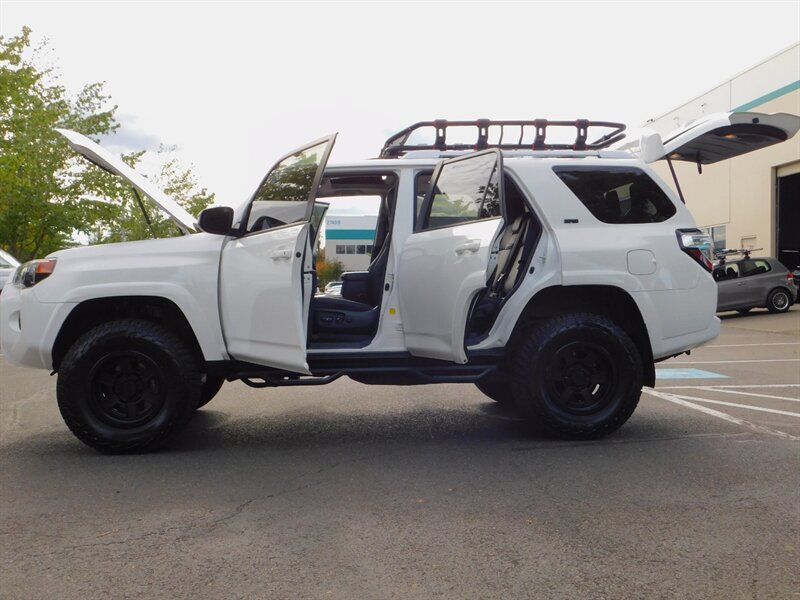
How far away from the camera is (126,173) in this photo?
5.30 metres

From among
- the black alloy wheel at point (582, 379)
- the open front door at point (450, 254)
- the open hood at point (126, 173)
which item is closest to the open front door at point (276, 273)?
the open hood at point (126, 173)

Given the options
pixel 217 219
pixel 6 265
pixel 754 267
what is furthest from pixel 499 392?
pixel 754 267

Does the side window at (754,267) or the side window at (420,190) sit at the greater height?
the side window at (420,190)

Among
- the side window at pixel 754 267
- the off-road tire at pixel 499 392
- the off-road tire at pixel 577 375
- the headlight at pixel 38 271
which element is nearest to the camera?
the headlight at pixel 38 271

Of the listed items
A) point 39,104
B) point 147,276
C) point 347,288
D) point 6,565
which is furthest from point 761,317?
point 39,104

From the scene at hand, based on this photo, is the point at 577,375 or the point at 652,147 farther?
the point at 652,147

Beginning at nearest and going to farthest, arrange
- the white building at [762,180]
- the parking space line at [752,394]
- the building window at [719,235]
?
the parking space line at [752,394] → the white building at [762,180] → the building window at [719,235]

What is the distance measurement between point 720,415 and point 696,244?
5.53ft

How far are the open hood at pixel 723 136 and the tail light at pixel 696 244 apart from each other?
663mm

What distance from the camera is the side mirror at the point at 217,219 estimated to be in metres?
5.07

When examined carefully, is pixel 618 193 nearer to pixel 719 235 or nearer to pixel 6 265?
pixel 6 265

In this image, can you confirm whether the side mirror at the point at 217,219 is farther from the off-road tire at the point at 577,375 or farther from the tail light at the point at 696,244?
the tail light at the point at 696,244

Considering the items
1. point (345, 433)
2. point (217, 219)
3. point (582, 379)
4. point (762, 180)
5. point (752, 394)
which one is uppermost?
point (762, 180)

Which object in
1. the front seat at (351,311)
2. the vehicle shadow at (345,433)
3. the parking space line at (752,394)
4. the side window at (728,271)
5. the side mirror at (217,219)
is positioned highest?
the side mirror at (217,219)
